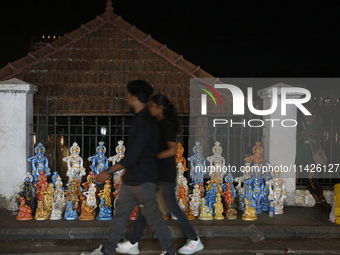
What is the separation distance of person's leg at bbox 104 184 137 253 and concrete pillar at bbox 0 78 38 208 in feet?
10.0

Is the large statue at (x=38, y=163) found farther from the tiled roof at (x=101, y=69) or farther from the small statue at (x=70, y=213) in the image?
the tiled roof at (x=101, y=69)

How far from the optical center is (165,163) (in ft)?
14.6

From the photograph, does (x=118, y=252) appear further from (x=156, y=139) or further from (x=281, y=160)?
(x=281, y=160)

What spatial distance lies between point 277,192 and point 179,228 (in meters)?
1.78

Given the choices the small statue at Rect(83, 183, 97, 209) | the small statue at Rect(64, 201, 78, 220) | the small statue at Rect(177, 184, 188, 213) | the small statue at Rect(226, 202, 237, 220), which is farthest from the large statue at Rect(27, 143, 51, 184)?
the small statue at Rect(226, 202, 237, 220)

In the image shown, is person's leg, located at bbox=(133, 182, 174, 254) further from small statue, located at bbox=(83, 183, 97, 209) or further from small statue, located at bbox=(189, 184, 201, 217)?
small statue, located at bbox=(83, 183, 97, 209)

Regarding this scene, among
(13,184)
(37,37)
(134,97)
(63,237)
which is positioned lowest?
(63,237)

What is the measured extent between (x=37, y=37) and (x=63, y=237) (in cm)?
1989

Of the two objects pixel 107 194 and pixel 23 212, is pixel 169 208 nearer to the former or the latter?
pixel 107 194

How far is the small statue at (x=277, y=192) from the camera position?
6180 mm

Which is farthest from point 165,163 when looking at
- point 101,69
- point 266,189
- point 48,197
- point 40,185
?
point 101,69

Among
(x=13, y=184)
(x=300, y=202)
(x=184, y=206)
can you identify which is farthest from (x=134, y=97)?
(x=300, y=202)

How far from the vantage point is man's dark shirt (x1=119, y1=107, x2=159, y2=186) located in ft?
12.6

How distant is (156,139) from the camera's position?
13.2 feet
